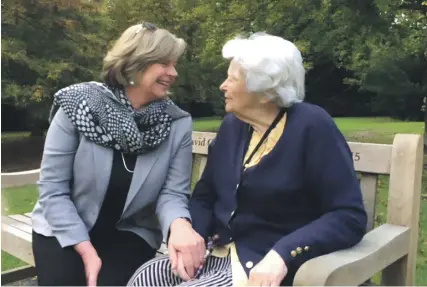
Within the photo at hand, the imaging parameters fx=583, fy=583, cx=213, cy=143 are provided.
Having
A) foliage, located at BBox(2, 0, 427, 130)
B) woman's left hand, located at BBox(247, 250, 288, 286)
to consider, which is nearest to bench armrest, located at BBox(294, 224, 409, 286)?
woman's left hand, located at BBox(247, 250, 288, 286)

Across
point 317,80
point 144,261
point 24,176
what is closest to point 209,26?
point 24,176

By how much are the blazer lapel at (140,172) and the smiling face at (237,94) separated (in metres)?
0.44

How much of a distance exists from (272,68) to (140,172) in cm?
74

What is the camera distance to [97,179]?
8.30 ft

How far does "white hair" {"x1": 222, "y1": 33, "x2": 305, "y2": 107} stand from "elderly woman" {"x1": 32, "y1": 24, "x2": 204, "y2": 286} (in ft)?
1.44

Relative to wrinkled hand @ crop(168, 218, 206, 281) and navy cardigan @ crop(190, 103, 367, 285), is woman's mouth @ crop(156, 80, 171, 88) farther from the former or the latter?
wrinkled hand @ crop(168, 218, 206, 281)

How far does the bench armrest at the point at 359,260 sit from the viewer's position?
1822 millimetres

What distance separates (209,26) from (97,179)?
10279 mm

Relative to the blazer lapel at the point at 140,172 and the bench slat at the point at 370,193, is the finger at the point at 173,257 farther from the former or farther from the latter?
the bench slat at the point at 370,193

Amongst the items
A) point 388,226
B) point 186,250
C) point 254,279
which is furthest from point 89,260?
point 388,226

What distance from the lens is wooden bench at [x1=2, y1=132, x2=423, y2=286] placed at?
6.52 ft

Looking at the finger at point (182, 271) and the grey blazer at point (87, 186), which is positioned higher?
the grey blazer at point (87, 186)

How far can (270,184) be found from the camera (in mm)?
2262

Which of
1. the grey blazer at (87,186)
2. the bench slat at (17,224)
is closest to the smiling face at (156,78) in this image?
the grey blazer at (87,186)
